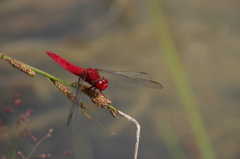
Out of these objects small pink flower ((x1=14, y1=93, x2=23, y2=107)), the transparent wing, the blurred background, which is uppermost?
the transparent wing

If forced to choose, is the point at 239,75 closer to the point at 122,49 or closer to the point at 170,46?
the point at 122,49

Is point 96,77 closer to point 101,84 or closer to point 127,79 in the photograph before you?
point 101,84

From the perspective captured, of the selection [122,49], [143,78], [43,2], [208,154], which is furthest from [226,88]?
[143,78]

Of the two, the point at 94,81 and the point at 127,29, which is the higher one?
the point at 94,81

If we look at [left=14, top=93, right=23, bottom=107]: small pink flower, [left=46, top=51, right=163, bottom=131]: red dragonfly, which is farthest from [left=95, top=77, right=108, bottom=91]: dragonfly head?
[left=14, top=93, right=23, bottom=107]: small pink flower

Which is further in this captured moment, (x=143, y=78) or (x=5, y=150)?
(x=5, y=150)

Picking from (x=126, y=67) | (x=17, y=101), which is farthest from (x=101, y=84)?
(x=126, y=67)

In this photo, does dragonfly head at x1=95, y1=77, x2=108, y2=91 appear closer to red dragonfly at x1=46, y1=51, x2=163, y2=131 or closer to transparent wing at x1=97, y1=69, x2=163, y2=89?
red dragonfly at x1=46, y1=51, x2=163, y2=131

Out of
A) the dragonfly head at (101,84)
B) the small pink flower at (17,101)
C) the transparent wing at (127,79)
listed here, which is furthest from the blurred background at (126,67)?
the dragonfly head at (101,84)
